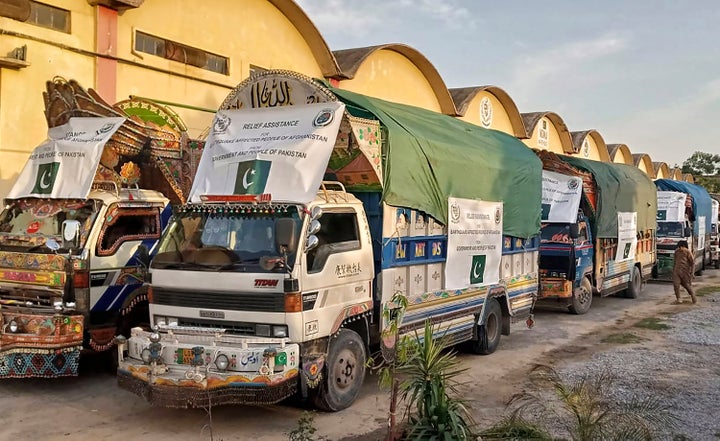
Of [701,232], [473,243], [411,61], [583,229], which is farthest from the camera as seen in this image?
[701,232]

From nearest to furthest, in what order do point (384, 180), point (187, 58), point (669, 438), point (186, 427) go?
point (669, 438) < point (186, 427) < point (384, 180) < point (187, 58)

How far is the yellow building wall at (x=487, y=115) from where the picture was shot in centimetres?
2481

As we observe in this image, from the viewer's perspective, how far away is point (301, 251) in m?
6.39

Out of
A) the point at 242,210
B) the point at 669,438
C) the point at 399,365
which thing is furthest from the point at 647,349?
the point at 242,210

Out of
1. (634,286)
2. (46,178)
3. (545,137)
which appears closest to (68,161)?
(46,178)

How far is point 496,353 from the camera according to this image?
10406 millimetres

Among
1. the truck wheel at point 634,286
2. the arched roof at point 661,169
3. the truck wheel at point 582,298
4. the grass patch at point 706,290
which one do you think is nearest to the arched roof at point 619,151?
the arched roof at point 661,169

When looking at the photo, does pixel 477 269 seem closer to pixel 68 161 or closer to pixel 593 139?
pixel 68 161

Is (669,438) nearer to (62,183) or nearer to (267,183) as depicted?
(267,183)

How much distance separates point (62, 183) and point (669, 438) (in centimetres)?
751

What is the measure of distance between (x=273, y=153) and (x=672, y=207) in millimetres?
18155

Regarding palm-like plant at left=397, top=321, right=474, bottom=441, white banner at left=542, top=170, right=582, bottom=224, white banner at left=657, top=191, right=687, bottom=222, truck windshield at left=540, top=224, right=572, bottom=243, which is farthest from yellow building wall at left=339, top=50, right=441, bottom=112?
palm-like plant at left=397, top=321, right=474, bottom=441

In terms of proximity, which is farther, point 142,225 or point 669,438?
point 142,225

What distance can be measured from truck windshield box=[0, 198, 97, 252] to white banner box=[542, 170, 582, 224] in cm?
919
